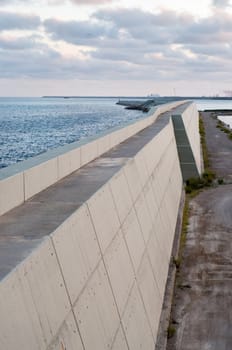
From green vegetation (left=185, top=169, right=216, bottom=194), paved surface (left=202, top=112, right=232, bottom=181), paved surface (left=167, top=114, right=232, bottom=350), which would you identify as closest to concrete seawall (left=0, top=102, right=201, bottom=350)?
paved surface (left=167, top=114, right=232, bottom=350)

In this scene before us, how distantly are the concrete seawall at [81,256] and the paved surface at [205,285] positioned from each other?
65 cm

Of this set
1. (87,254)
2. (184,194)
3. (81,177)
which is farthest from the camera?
(184,194)

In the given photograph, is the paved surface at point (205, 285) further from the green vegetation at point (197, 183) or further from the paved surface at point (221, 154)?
Result: the paved surface at point (221, 154)

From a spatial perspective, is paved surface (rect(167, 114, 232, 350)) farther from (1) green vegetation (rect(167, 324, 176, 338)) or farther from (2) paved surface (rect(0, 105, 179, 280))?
(2) paved surface (rect(0, 105, 179, 280))

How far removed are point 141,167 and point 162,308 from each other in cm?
603

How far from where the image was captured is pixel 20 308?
715cm

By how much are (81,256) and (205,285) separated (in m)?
7.99

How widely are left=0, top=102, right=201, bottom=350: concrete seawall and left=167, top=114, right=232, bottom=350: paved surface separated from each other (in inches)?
25.4

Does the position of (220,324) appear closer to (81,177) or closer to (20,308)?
(81,177)

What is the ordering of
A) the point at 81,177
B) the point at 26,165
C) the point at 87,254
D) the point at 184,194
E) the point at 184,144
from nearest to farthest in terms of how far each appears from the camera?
the point at 87,254
the point at 26,165
the point at 81,177
the point at 184,194
the point at 184,144

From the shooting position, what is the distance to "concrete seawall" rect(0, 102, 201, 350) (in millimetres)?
7605

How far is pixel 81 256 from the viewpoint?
1002cm

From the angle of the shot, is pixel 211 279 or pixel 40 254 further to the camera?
pixel 211 279

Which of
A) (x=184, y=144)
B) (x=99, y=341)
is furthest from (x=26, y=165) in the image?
(x=184, y=144)
